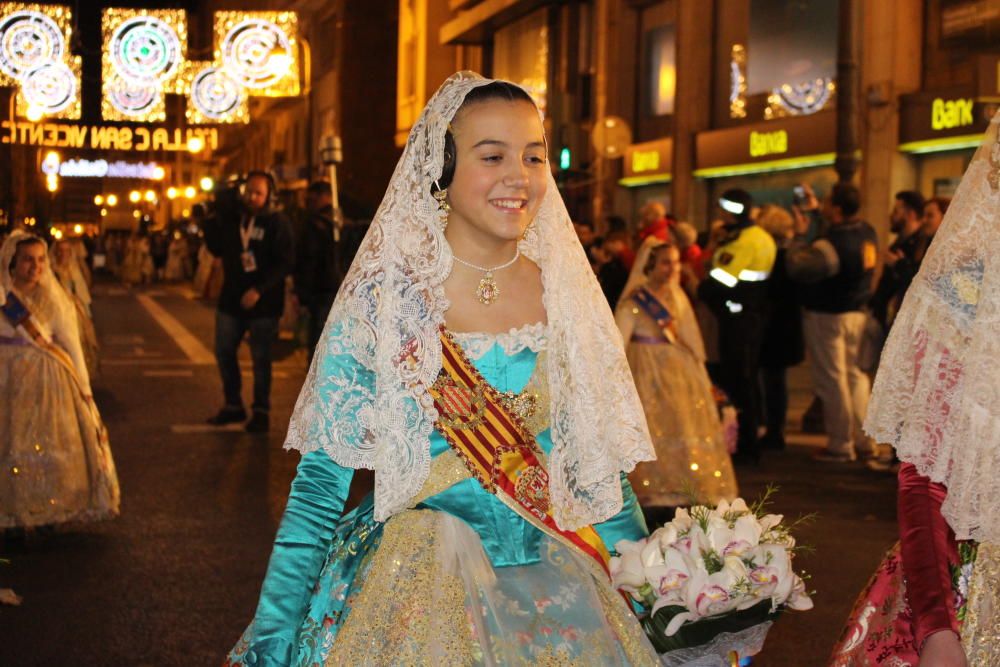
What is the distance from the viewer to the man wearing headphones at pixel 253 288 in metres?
12.4

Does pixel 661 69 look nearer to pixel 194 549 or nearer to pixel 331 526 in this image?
pixel 194 549

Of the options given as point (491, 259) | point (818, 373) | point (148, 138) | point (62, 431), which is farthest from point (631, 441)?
point (148, 138)

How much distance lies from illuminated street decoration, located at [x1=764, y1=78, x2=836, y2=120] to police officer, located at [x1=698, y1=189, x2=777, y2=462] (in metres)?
8.87

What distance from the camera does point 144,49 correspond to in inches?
1031

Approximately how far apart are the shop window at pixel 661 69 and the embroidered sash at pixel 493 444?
21.8 m

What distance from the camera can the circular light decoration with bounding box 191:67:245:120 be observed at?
28.9 m

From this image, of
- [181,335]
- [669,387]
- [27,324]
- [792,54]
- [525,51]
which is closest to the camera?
[27,324]

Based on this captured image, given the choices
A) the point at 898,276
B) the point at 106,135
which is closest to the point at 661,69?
the point at 106,135

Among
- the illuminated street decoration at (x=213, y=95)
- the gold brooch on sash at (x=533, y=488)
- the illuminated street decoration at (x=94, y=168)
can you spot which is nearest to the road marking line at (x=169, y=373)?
the illuminated street decoration at (x=213, y=95)

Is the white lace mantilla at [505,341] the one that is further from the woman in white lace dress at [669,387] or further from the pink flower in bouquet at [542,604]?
the woman in white lace dress at [669,387]

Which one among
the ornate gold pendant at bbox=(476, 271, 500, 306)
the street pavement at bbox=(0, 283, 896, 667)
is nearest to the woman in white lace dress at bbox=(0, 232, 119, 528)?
the street pavement at bbox=(0, 283, 896, 667)

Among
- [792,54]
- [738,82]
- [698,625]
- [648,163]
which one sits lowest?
[698,625]

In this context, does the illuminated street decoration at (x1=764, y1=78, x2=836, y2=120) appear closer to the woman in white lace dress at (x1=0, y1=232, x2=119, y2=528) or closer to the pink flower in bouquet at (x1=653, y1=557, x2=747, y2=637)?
the woman in white lace dress at (x1=0, y1=232, x2=119, y2=528)

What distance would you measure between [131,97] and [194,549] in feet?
70.7
